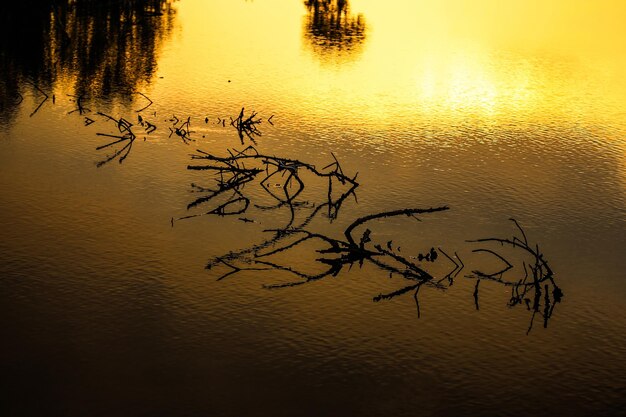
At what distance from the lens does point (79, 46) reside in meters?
32.1

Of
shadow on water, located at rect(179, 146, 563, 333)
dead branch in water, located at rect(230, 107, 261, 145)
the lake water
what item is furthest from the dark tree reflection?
shadow on water, located at rect(179, 146, 563, 333)

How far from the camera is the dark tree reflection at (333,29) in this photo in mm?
35125

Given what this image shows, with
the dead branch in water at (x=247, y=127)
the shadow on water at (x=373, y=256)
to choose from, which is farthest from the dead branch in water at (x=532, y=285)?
the dead branch in water at (x=247, y=127)

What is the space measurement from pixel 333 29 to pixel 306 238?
25589mm

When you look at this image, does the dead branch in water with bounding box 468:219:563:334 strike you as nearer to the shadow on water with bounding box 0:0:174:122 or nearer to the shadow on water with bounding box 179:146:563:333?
the shadow on water with bounding box 179:146:563:333

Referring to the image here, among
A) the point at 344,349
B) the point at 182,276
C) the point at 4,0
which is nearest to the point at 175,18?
the point at 4,0

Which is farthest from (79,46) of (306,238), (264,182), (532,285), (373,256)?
(532,285)

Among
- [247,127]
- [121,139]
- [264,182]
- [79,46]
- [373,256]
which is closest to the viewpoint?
[373,256]

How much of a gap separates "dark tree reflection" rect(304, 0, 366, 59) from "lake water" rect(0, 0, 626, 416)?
3543 mm

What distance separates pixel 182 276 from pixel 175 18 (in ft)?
91.0

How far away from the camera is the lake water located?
1165 cm

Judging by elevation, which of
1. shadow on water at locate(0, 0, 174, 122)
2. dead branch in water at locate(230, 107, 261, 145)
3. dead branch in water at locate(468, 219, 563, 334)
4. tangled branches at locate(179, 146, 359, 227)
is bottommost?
dead branch in water at locate(468, 219, 563, 334)

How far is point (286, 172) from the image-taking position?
63.8 feet

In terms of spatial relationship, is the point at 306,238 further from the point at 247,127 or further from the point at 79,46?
the point at 79,46
